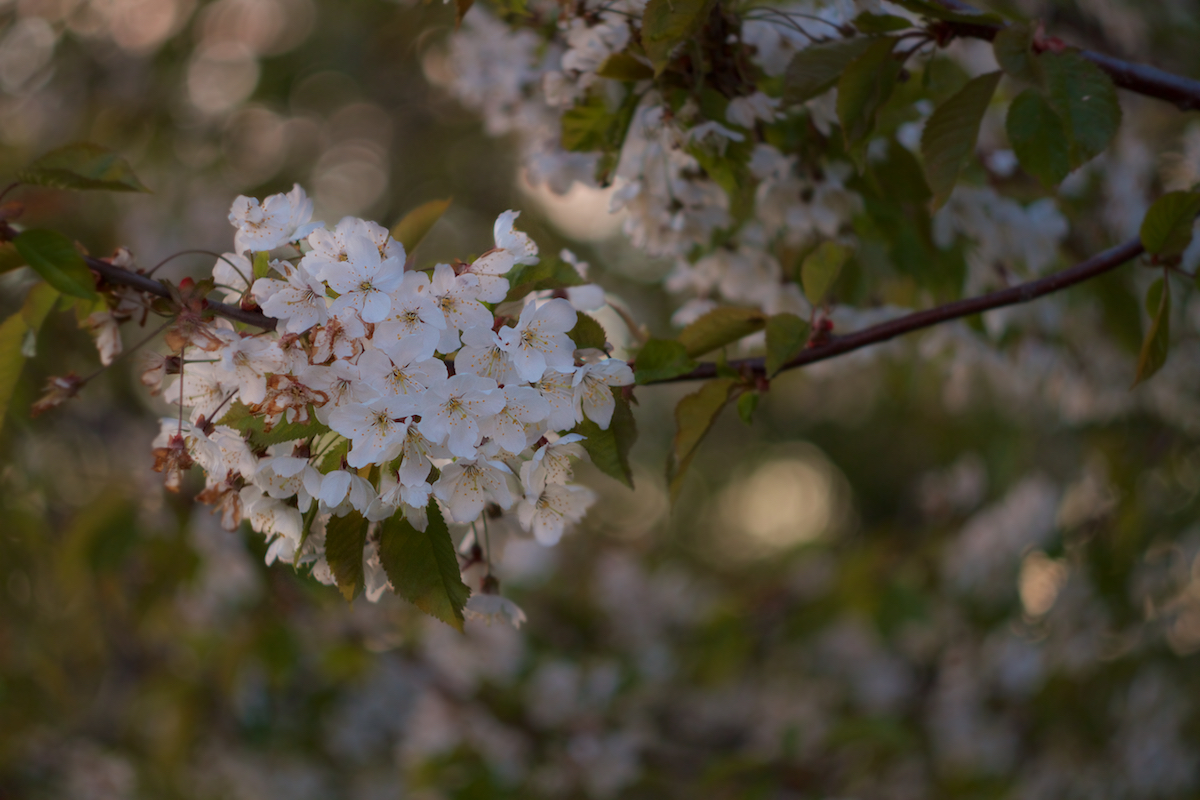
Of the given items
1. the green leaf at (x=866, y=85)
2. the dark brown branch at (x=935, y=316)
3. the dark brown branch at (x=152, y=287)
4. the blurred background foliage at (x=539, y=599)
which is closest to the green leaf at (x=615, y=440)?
the dark brown branch at (x=935, y=316)

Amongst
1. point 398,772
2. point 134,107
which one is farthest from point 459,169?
point 398,772

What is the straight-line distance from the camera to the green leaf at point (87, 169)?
111 cm

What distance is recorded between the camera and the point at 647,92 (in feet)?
5.15

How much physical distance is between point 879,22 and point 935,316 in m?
0.48

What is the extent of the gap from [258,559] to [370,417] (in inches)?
74.0

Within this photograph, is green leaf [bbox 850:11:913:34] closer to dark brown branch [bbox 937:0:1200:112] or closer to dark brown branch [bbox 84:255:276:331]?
dark brown branch [bbox 937:0:1200:112]

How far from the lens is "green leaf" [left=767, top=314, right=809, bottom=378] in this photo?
1.26 metres

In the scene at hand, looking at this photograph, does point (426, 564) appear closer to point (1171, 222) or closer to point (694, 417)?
point (694, 417)

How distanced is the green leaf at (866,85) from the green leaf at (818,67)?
0.06 feet

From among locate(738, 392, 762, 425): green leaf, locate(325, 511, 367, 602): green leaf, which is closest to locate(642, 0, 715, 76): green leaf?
locate(738, 392, 762, 425): green leaf

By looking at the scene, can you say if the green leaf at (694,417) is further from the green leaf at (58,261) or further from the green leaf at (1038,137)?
the green leaf at (58,261)

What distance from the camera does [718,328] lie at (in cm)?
135

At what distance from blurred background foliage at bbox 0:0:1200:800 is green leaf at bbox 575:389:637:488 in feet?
4.64

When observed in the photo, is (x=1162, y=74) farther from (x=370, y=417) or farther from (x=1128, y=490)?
(x=1128, y=490)
